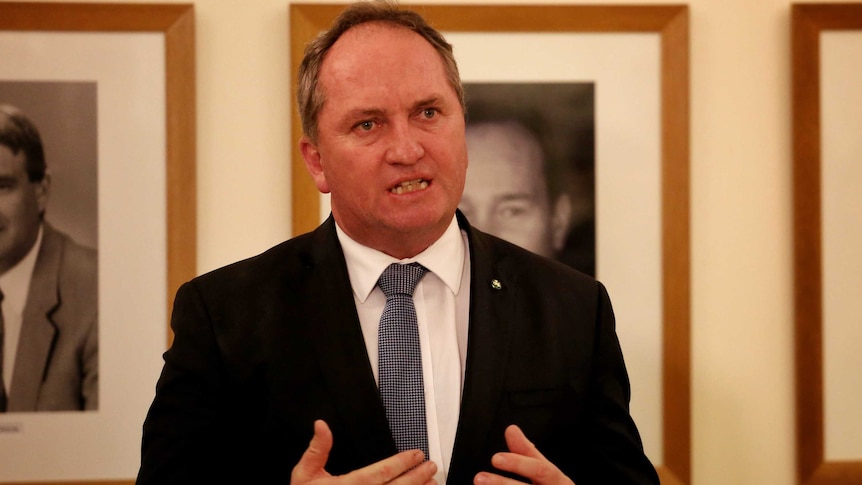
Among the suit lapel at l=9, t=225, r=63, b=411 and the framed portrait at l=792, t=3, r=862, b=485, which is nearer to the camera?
the suit lapel at l=9, t=225, r=63, b=411

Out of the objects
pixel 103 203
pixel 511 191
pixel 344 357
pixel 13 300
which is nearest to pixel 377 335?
pixel 344 357

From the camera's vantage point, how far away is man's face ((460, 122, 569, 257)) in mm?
1935

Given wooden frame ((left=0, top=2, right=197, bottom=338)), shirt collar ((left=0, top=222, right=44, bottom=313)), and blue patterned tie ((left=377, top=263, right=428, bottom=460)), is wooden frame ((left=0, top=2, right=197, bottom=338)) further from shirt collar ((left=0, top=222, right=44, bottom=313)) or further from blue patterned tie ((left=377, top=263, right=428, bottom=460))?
blue patterned tie ((left=377, top=263, right=428, bottom=460))

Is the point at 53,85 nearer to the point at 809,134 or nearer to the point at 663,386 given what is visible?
the point at 663,386

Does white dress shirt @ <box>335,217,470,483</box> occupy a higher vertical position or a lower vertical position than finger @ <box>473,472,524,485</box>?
higher

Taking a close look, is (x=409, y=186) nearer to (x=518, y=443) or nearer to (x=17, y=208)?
(x=518, y=443)

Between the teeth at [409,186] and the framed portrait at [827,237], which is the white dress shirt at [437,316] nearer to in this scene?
the teeth at [409,186]

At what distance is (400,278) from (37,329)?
0.92 metres

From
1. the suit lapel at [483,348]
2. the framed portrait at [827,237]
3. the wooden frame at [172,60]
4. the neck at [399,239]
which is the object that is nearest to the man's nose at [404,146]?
the neck at [399,239]

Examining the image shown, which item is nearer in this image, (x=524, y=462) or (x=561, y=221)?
(x=524, y=462)

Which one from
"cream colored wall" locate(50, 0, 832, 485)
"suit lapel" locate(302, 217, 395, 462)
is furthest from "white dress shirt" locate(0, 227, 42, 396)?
"cream colored wall" locate(50, 0, 832, 485)

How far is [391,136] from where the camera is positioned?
138cm

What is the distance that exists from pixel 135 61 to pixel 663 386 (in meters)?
1.40

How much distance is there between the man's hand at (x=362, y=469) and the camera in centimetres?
119
